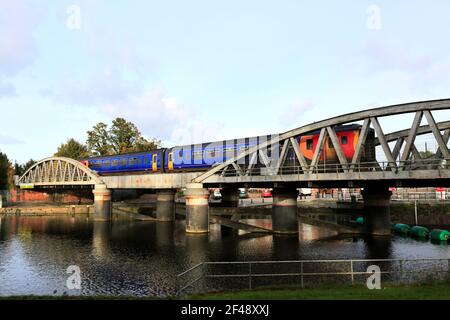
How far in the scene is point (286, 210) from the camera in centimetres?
4119

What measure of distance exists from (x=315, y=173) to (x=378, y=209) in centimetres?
1218

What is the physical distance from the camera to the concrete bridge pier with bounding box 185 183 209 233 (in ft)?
134

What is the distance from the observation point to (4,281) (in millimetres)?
20703

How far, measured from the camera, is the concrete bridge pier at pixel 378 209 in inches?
1588

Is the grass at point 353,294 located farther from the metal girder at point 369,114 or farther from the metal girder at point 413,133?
the metal girder at point 369,114

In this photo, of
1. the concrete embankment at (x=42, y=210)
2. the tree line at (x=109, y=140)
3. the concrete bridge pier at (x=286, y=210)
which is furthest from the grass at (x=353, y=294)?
the tree line at (x=109, y=140)

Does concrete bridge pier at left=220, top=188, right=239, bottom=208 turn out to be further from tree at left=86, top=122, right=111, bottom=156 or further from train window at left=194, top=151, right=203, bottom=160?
tree at left=86, top=122, right=111, bottom=156

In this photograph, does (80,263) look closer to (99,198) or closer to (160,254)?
(160,254)
